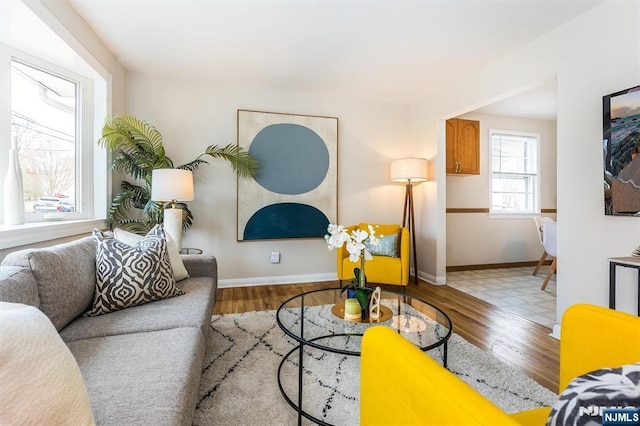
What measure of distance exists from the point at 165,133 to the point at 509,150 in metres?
5.02

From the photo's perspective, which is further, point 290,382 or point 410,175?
point 410,175

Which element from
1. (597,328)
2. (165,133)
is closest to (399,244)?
(597,328)

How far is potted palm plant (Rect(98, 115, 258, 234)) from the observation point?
2707mm

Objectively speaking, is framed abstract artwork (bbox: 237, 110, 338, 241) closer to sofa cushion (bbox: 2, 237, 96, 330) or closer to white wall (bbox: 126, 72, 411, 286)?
white wall (bbox: 126, 72, 411, 286)

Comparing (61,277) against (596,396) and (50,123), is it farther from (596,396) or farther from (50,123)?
(596,396)

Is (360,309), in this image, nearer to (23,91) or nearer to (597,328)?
(597,328)

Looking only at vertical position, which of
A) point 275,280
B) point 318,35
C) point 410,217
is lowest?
point 275,280

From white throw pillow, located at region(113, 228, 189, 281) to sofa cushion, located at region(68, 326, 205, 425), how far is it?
2.45 feet

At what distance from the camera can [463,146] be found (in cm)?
441

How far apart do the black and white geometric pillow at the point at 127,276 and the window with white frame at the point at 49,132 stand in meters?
0.92

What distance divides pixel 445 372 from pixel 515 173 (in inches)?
208

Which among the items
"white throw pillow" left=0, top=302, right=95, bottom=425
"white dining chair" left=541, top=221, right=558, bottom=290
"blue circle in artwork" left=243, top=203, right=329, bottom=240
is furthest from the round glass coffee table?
"white dining chair" left=541, top=221, right=558, bottom=290

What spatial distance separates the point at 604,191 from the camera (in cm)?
207

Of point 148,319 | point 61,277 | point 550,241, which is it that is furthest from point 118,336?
point 550,241
